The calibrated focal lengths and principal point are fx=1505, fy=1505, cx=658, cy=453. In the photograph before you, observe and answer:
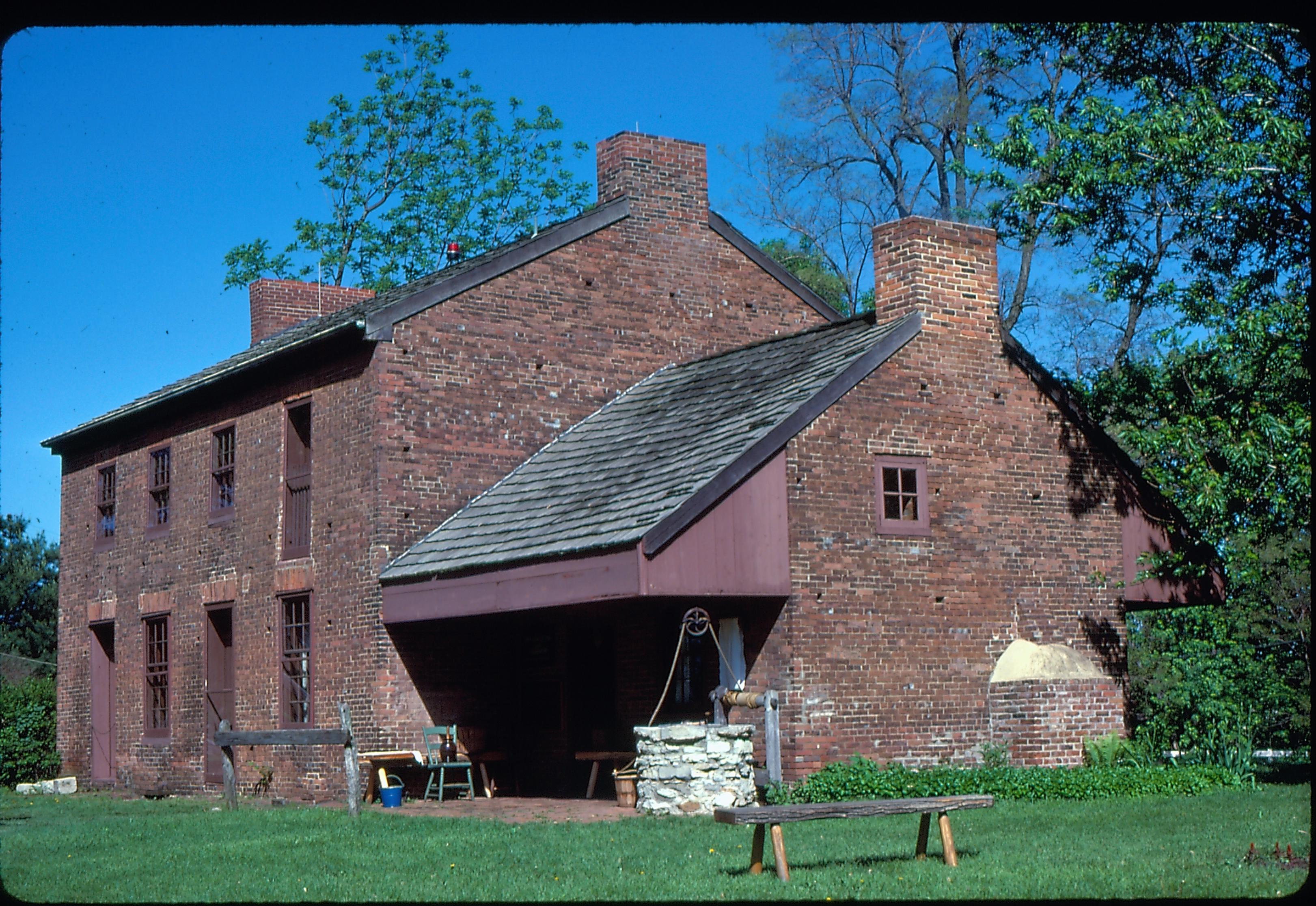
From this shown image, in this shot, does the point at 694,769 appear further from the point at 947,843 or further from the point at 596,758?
the point at 947,843

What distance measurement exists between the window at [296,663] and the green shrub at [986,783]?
7.72 meters

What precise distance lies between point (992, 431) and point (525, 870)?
9.27 meters

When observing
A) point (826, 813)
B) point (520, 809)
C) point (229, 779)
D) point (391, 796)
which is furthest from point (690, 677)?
point (826, 813)

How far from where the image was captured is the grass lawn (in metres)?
9.78

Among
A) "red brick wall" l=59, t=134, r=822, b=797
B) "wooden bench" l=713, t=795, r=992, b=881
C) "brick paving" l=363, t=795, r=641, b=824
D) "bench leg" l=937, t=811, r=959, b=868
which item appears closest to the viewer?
"wooden bench" l=713, t=795, r=992, b=881

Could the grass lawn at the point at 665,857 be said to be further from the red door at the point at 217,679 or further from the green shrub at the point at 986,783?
the red door at the point at 217,679

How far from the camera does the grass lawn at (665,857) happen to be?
9.78m

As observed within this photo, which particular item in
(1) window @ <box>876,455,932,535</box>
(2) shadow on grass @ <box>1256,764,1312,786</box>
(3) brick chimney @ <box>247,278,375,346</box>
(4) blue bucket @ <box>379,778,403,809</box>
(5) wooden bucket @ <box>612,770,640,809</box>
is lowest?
(2) shadow on grass @ <box>1256,764,1312,786</box>

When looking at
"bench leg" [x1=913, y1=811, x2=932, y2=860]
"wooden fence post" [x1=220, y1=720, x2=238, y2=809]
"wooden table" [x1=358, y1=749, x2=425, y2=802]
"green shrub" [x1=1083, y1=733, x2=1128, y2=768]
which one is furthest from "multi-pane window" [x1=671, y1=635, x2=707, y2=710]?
"bench leg" [x1=913, y1=811, x2=932, y2=860]

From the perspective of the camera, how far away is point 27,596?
47062 mm

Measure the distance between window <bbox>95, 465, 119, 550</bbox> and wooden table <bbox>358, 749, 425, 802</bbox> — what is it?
972cm

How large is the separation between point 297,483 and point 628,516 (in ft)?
23.3

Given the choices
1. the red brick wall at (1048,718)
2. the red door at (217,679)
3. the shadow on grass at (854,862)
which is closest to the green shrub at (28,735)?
the red door at (217,679)

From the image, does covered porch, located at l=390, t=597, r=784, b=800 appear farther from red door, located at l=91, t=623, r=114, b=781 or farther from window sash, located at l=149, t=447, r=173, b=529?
red door, located at l=91, t=623, r=114, b=781
